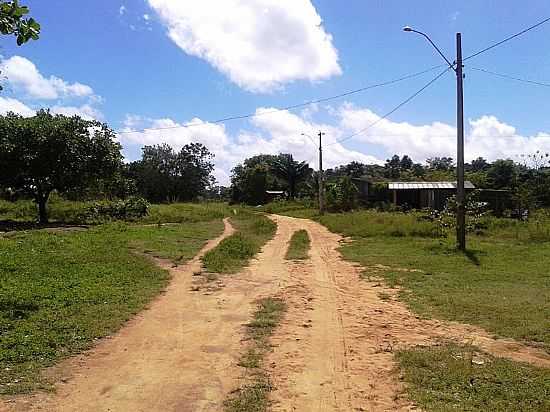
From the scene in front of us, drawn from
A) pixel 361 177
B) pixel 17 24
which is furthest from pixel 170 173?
pixel 17 24

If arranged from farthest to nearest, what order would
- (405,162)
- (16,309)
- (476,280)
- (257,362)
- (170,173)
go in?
(405,162) < (170,173) < (476,280) < (16,309) < (257,362)

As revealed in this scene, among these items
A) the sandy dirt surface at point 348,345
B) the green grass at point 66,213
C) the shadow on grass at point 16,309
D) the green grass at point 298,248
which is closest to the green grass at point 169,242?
the green grass at point 298,248

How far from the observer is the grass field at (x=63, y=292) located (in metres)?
6.48

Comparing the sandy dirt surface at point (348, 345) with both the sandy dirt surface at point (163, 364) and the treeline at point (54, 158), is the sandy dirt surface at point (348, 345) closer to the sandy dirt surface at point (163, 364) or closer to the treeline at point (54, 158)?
the sandy dirt surface at point (163, 364)

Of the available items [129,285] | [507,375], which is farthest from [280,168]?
[507,375]

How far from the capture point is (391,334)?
7.90 m

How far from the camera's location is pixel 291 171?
273 ft

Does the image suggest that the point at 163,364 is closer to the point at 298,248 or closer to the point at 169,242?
the point at 298,248

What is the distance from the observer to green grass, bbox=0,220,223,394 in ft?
21.1

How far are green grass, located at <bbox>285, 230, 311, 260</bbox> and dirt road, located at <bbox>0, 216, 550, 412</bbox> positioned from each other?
583 centimetres

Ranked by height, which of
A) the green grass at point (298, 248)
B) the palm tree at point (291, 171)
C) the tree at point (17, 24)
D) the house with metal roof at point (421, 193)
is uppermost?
Result: the palm tree at point (291, 171)

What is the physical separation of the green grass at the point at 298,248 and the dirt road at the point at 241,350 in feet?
19.1

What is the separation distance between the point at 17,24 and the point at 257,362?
205 inches

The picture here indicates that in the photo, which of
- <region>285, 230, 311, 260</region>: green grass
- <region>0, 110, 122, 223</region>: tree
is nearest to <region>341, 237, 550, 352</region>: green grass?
<region>285, 230, 311, 260</region>: green grass
